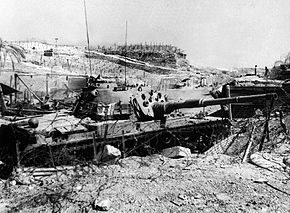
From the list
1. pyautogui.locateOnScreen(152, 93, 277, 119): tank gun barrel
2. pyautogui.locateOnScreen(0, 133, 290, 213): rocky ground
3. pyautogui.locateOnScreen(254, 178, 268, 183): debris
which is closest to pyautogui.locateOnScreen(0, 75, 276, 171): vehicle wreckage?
pyautogui.locateOnScreen(152, 93, 277, 119): tank gun barrel

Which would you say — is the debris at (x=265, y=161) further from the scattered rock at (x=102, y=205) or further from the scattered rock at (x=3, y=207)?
the scattered rock at (x=3, y=207)

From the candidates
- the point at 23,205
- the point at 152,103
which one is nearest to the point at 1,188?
the point at 23,205

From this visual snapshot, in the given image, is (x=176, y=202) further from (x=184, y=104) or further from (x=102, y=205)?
(x=184, y=104)

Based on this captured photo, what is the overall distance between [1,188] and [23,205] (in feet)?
4.57

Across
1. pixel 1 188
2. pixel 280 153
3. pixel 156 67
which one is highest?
pixel 156 67

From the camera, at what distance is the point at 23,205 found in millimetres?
5070

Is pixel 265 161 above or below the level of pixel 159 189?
above

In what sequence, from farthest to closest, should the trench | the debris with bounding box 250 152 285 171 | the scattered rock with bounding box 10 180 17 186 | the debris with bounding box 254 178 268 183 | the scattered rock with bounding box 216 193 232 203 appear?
the trench < the scattered rock with bounding box 10 180 17 186 < the debris with bounding box 250 152 285 171 < the debris with bounding box 254 178 268 183 < the scattered rock with bounding box 216 193 232 203

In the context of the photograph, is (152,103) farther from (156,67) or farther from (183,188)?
(156,67)

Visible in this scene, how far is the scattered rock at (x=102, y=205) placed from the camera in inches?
188

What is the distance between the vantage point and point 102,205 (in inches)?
189

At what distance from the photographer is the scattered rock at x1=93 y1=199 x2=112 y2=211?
4773 millimetres

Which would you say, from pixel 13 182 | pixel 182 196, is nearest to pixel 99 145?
pixel 13 182

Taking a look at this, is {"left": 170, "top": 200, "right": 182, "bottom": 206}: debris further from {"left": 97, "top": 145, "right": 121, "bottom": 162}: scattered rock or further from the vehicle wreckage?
{"left": 97, "top": 145, "right": 121, "bottom": 162}: scattered rock
